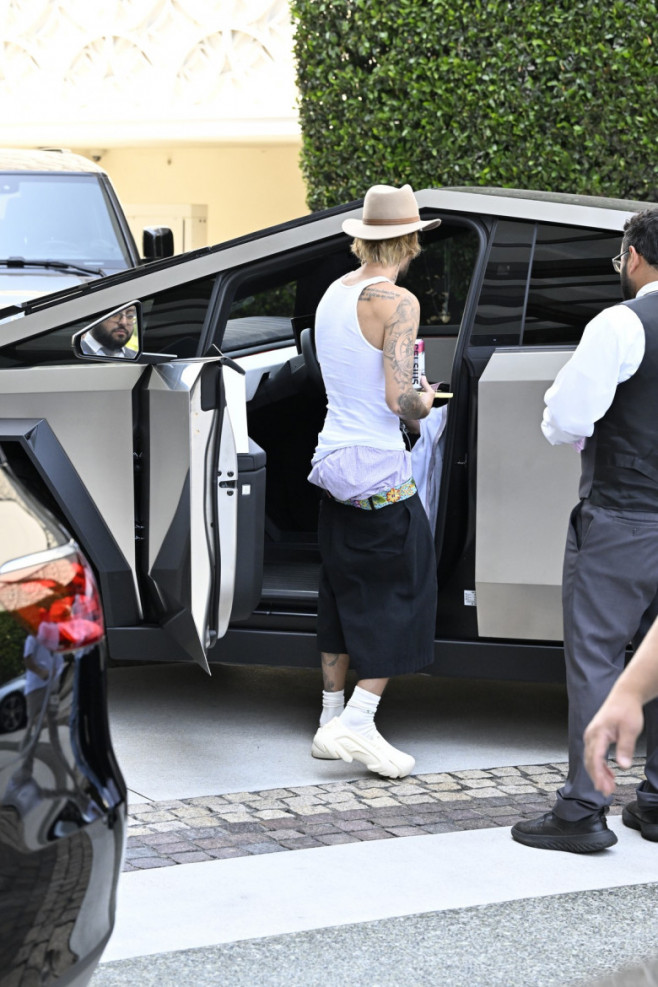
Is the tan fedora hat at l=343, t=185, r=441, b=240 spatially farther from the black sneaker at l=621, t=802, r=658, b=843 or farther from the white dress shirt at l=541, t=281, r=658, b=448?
the black sneaker at l=621, t=802, r=658, b=843

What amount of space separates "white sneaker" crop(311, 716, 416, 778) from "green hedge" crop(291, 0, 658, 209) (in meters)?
5.38

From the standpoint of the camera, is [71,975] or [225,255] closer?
[71,975]

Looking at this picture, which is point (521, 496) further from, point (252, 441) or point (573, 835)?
point (573, 835)

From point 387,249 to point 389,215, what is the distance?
11 cm

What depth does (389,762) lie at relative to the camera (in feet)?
14.9

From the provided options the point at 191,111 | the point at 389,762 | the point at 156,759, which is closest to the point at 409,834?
the point at 389,762

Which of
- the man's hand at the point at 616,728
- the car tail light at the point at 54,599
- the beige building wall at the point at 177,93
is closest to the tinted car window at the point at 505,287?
the car tail light at the point at 54,599

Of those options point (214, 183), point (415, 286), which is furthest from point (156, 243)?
point (214, 183)

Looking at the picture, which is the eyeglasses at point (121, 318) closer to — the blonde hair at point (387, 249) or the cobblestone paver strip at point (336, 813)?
the blonde hair at point (387, 249)

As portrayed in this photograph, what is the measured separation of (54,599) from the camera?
2410 mm

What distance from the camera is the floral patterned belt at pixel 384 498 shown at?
4.41 metres

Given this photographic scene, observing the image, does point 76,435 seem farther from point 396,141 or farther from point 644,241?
point 396,141

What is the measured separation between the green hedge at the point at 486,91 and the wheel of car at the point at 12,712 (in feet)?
23.9

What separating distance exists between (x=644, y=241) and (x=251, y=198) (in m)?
15.1
